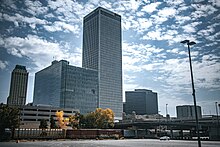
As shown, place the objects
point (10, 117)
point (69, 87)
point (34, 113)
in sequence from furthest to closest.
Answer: point (69, 87), point (34, 113), point (10, 117)

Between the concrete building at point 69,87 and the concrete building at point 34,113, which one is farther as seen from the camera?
the concrete building at point 69,87

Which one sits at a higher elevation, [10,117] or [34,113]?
[34,113]

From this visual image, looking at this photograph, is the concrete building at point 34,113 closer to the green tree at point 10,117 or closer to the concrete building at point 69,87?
the concrete building at point 69,87

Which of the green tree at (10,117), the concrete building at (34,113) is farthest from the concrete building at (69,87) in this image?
the green tree at (10,117)

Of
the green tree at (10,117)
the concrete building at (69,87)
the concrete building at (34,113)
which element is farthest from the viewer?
the concrete building at (69,87)

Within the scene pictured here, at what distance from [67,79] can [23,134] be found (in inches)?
3918

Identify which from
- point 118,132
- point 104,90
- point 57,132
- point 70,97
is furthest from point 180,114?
point 57,132

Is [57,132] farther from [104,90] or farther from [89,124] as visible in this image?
[104,90]

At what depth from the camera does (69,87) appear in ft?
515

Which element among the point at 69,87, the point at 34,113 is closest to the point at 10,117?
the point at 34,113

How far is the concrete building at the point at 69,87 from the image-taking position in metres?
155

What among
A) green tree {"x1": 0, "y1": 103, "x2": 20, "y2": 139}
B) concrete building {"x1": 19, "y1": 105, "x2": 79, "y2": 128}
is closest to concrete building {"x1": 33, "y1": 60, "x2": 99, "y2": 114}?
concrete building {"x1": 19, "y1": 105, "x2": 79, "y2": 128}

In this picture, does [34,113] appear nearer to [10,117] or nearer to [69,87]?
[69,87]

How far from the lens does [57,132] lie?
2613 inches
